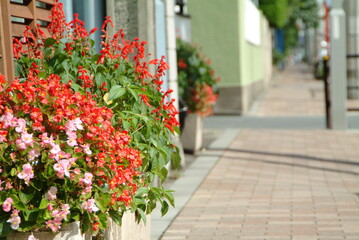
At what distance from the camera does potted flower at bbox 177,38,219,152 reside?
39.1 ft

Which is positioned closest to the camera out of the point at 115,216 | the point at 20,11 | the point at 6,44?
the point at 115,216

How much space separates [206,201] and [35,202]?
3.98 m

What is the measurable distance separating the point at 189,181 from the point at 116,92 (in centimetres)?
463

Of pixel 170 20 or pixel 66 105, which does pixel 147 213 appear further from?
pixel 170 20

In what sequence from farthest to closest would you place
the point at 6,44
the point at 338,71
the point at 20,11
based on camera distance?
the point at 338,71 < the point at 20,11 < the point at 6,44

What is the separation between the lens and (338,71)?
1542 centimetres

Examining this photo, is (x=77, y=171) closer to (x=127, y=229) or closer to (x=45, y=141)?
(x=45, y=141)

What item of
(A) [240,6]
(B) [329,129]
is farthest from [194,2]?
(B) [329,129]

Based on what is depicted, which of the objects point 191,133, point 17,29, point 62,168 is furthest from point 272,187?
point 62,168

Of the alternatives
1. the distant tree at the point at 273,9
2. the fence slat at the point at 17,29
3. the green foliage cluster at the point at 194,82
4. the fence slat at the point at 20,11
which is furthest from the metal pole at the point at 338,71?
the distant tree at the point at 273,9

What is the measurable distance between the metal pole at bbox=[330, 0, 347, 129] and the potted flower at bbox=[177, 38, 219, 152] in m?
3.90

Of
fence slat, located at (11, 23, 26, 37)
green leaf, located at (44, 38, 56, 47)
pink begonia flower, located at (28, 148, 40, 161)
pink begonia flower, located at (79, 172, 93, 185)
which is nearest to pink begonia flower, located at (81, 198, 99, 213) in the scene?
pink begonia flower, located at (79, 172, 93, 185)

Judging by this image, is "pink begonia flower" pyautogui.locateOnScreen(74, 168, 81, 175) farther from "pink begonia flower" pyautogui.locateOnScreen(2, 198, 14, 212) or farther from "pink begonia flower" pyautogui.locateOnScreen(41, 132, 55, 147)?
"pink begonia flower" pyautogui.locateOnScreen(2, 198, 14, 212)

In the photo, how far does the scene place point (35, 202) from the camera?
4102mm
